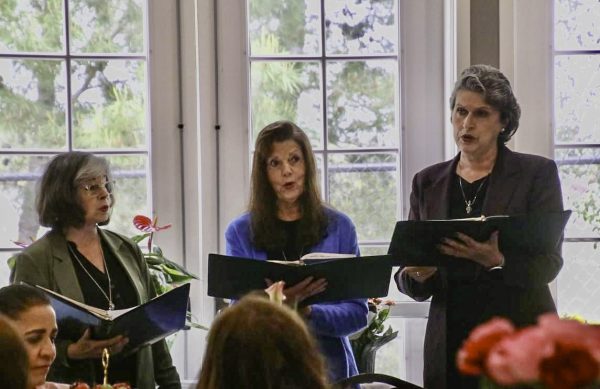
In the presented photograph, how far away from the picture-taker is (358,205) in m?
3.31

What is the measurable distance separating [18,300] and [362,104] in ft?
5.39

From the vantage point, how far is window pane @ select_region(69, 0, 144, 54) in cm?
327

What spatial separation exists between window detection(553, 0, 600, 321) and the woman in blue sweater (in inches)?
40.9

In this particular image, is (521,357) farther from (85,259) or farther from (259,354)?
(85,259)

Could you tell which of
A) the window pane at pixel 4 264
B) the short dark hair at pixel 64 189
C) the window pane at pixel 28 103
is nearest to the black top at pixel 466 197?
the short dark hair at pixel 64 189

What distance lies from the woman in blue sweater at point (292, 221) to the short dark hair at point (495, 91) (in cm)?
47

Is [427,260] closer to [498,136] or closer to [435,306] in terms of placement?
[435,306]

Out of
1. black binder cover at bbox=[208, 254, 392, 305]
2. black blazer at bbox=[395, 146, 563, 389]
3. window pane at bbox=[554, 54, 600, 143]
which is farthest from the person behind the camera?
window pane at bbox=[554, 54, 600, 143]

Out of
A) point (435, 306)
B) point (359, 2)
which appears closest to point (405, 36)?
point (359, 2)

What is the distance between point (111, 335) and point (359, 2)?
5.38 ft

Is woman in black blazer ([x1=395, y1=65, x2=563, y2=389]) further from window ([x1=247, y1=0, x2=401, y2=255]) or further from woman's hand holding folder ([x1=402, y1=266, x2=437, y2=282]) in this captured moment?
window ([x1=247, y1=0, x2=401, y2=255])

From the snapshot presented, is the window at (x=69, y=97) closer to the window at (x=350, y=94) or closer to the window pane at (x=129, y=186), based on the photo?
the window pane at (x=129, y=186)

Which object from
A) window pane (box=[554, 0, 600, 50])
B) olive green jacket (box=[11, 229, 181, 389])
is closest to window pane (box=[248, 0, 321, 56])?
window pane (box=[554, 0, 600, 50])

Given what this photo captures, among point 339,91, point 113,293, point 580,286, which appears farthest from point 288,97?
point 580,286
